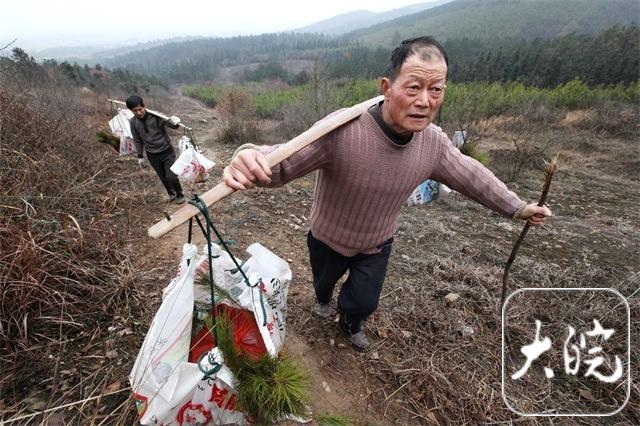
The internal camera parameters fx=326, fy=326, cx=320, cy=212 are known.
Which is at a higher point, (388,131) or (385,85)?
(385,85)

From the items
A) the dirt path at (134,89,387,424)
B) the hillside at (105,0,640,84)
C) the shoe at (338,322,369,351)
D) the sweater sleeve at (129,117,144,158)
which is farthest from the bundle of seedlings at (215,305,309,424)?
the hillside at (105,0,640,84)

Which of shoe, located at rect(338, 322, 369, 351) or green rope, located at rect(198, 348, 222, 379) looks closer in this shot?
green rope, located at rect(198, 348, 222, 379)

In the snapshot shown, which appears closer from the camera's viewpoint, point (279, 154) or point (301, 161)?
point (279, 154)

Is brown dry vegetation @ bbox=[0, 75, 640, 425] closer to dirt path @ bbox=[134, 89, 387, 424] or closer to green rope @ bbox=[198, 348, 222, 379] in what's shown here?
dirt path @ bbox=[134, 89, 387, 424]

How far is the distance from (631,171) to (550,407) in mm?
7872

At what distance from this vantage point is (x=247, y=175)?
104 cm

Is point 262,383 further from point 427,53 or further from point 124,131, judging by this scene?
point 124,131

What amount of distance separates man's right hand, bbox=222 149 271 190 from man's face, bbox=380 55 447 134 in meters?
0.56

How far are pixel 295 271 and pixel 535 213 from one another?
1913 mm

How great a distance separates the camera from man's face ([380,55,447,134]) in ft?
3.92

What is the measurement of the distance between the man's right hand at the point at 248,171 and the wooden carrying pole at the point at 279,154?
0.11 feet

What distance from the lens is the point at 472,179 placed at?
58.0 inches

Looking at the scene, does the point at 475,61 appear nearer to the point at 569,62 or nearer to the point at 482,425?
the point at 569,62

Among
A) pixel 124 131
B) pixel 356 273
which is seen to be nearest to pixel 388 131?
pixel 356 273
